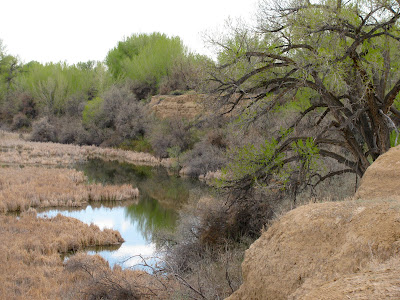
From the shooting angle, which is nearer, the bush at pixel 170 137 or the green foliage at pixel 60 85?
the bush at pixel 170 137

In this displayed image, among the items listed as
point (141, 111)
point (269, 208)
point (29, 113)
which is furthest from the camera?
point (29, 113)

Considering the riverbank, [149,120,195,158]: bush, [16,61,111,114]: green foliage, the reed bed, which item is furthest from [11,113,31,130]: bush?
the reed bed

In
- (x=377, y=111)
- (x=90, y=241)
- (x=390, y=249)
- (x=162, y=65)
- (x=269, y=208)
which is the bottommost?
(x=90, y=241)

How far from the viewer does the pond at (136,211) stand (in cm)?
1322

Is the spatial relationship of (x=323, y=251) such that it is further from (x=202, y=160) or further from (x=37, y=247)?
(x=202, y=160)

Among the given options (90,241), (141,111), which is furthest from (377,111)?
(141,111)

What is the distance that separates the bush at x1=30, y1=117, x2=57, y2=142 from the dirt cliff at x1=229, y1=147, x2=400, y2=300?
48.1 metres

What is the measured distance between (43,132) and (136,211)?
35025 millimetres

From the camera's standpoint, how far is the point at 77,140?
47312mm

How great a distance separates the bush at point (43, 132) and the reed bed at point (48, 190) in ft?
82.8

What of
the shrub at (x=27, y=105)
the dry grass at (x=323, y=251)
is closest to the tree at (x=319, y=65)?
the dry grass at (x=323, y=251)

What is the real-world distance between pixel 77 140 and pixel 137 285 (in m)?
41.8

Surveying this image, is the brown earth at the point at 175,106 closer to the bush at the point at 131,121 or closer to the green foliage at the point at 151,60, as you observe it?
the bush at the point at 131,121

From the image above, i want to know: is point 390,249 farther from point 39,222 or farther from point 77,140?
point 77,140
